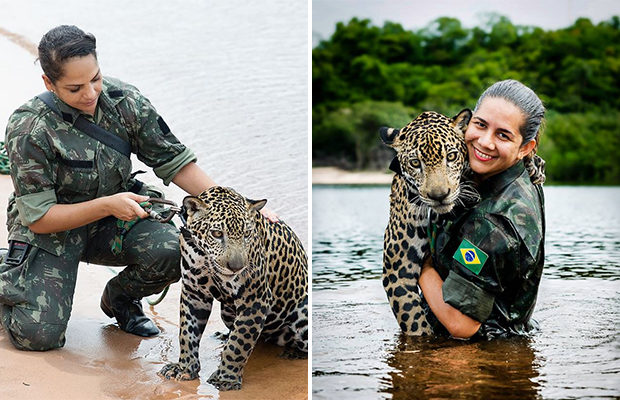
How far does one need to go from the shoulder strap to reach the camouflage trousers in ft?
1.34

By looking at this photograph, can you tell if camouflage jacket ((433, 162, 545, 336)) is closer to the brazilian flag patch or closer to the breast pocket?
the brazilian flag patch

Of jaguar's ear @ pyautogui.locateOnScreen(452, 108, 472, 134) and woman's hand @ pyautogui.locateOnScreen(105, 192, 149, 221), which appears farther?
jaguar's ear @ pyautogui.locateOnScreen(452, 108, 472, 134)

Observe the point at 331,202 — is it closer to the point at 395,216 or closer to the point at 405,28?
the point at 395,216

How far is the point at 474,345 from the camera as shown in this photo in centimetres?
400

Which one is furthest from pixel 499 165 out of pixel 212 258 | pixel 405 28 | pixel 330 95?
pixel 405 28

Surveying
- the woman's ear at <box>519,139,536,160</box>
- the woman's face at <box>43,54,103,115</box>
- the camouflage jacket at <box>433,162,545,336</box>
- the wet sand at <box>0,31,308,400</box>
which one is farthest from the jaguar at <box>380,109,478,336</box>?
the woman's face at <box>43,54,103,115</box>

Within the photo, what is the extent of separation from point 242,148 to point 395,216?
10.1ft

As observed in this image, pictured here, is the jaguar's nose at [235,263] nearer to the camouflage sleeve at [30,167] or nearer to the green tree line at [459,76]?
the camouflage sleeve at [30,167]

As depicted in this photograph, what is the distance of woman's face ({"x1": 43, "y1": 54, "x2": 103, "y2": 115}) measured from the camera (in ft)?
13.1

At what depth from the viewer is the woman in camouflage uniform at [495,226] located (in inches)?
152

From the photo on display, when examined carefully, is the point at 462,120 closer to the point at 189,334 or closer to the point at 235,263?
the point at 235,263

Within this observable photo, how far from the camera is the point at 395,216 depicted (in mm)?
4234

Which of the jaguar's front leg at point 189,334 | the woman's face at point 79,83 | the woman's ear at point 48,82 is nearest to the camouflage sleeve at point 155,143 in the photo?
the woman's face at point 79,83

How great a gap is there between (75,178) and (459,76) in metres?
16.3
